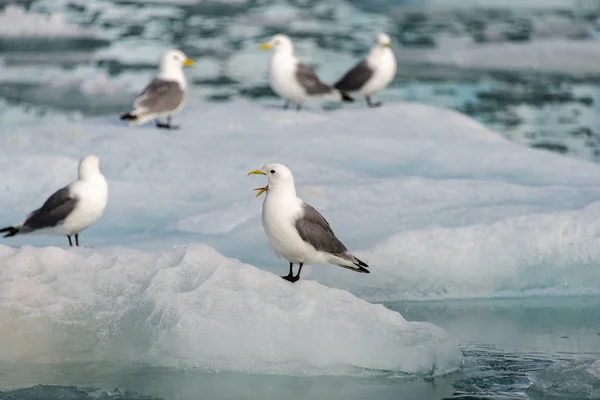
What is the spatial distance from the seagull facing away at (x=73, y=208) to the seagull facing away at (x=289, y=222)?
1.51 metres

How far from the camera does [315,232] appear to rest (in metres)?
4.79

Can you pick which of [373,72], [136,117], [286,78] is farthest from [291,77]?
[136,117]

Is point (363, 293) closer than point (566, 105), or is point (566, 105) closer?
point (363, 293)

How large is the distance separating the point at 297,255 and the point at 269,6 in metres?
22.2

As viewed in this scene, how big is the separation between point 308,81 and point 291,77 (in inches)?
7.0

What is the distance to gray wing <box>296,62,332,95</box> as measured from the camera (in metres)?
10.5

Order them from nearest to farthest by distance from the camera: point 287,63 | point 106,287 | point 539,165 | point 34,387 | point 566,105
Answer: point 34,387 < point 106,287 < point 539,165 < point 287,63 < point 566,105

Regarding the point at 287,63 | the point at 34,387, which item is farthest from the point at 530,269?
the point at 287,63

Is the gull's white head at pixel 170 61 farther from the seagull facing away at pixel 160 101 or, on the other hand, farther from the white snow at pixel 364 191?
the white snow at pixel 364 191

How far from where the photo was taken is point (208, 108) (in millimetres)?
10602

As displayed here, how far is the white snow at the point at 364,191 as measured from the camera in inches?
248

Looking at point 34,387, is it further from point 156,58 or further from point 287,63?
point 156,58

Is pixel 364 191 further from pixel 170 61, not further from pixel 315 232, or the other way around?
pixel 170 61

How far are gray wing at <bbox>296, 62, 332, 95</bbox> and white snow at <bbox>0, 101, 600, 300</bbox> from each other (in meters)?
0.22
